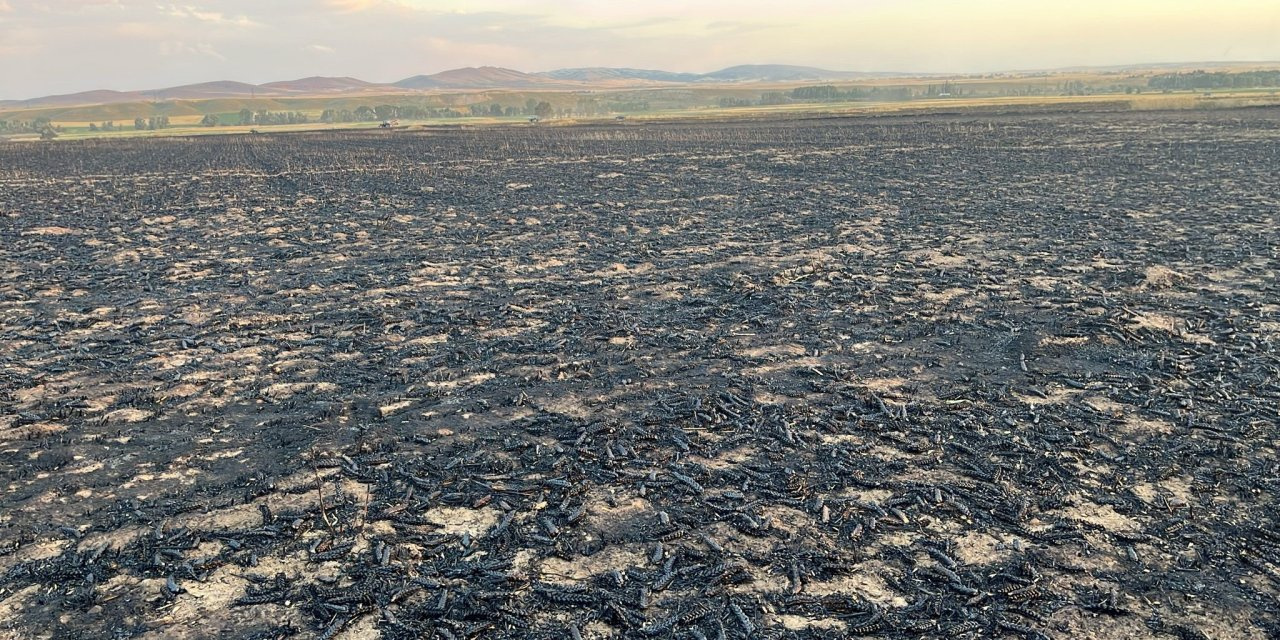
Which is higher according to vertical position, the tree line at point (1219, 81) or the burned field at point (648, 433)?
the tree line at point (1219, 81)

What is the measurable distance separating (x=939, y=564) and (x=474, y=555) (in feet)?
15.2

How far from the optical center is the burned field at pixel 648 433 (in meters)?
6.83

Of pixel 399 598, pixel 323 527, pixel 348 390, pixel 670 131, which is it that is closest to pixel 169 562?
pixel 323 527

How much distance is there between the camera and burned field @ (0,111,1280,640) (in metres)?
6.83

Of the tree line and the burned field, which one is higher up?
the tree line

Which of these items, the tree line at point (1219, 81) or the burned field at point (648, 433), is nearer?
the burned field at point (648, 433)

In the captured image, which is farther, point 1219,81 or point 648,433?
point 1219,81

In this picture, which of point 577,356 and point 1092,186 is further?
point 1092,186

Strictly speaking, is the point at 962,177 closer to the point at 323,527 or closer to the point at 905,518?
the point at 905,518

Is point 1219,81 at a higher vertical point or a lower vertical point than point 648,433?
higher

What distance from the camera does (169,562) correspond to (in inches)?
289

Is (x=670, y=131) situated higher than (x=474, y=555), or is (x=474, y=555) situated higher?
(x=670, y=131)

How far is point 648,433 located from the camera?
1015cm

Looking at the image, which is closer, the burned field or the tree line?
the burned field
